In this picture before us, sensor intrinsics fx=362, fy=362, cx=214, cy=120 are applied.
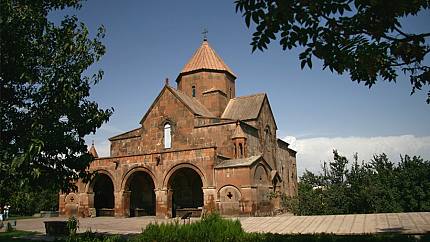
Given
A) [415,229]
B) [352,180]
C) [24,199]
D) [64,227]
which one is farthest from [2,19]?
[352,180]

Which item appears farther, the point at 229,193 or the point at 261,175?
the point at 261,175

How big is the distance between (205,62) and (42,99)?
74.7 ft

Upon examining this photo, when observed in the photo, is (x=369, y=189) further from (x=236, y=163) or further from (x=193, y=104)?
(x=193, y=104)

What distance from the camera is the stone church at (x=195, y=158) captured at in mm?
20672

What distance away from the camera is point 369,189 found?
16.4 metres

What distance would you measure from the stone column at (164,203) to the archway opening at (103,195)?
506 centimetres

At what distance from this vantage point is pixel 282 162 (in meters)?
33.2

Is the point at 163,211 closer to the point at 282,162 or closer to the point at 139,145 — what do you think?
the point at 139,145

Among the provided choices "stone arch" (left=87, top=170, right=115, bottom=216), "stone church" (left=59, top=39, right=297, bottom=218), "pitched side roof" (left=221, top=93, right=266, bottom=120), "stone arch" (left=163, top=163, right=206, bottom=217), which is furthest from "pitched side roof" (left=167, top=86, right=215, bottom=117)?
"stone arch" (left=87, top=170, right=115, bottom=216)

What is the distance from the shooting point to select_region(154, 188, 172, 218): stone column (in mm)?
21828

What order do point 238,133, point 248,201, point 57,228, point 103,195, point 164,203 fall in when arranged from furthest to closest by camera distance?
point 103,195 < point 238,133 < point 164,203 < point 248,201 < point 57,228

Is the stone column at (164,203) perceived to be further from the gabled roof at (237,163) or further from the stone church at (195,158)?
the gabled roof at (237,163)

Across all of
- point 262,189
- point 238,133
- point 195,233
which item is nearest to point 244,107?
point 238,133

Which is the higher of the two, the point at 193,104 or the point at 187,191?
the point at 193,104
